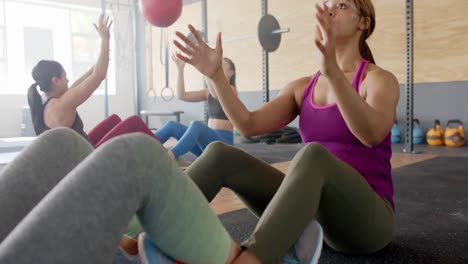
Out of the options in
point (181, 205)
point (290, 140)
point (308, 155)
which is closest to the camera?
point (181, 205)

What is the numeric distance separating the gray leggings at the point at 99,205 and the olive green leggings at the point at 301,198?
0.44 feet

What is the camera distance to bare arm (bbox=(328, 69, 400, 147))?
1.01 meters

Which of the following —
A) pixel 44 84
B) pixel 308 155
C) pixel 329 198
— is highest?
pixel 44 84

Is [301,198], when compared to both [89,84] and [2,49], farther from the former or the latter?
[2,49]

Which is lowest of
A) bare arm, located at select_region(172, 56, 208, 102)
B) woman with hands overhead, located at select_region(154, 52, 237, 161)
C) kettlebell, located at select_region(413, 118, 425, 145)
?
kettlebell, located at select_region(413, 118, 425, 145)

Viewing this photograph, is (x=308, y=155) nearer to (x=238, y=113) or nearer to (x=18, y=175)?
(x=238, y=113)

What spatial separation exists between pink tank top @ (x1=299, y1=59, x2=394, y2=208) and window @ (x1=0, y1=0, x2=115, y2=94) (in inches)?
251

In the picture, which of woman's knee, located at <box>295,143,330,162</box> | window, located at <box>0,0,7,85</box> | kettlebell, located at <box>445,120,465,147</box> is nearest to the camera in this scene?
A: woman's knee, located at <box>295,143,330,162</box>

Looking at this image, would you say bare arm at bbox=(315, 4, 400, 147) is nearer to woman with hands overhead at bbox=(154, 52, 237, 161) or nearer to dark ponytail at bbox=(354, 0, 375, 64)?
dark ponytail at bbox=(354, 0, 375, 64)

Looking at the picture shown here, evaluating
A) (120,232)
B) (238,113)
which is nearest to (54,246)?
Answer: (120,232)

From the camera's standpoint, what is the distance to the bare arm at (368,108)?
101cm

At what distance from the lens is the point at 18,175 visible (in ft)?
2.52

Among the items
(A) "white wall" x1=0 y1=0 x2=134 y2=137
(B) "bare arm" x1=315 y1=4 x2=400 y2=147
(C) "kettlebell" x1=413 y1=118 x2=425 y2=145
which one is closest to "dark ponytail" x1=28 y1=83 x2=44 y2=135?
(B) "bare arm" x1=315 y1=4 x2=400 y2=147

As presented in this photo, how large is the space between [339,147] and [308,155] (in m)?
0.23
